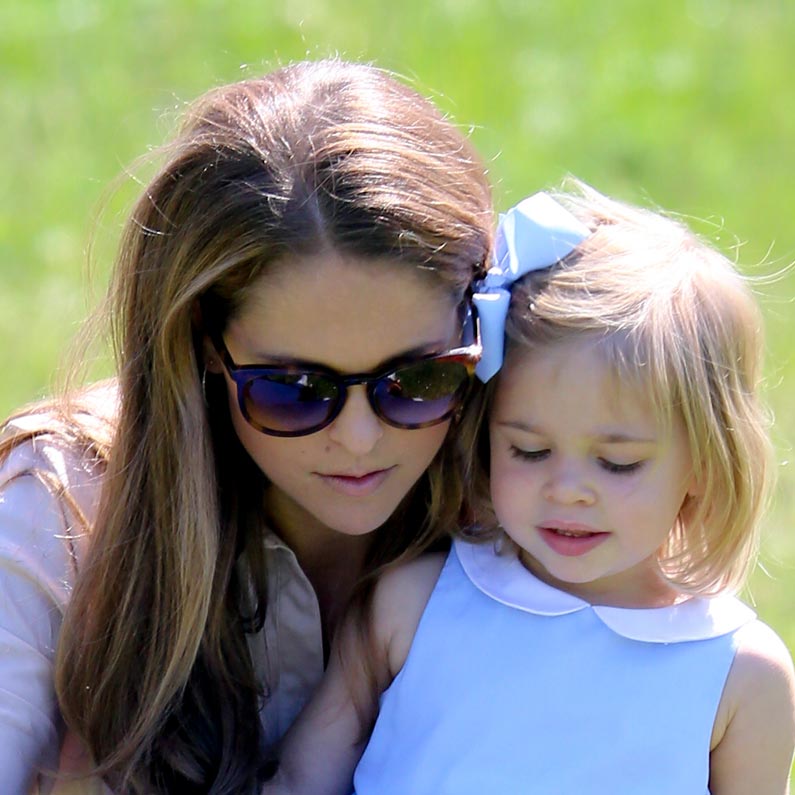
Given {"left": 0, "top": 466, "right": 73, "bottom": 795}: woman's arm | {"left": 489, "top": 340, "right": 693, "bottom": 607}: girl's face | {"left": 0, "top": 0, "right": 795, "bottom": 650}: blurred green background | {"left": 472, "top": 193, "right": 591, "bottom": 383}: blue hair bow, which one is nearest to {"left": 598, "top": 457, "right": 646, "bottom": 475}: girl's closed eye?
{"left": 489, "top": 340, "right": 693, "bottom": 607}: girl's face

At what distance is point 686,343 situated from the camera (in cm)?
253

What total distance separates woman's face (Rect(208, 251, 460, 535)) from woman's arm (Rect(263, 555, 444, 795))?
167 millimetres

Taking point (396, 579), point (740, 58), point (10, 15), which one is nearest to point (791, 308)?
point (740, 58)

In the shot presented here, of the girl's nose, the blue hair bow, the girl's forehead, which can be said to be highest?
the blue hair bow

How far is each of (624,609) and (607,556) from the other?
127mm

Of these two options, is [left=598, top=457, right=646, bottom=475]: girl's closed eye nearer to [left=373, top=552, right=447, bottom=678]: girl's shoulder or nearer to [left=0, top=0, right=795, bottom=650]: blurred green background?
[left=373, top=552, right=447, bottom=678]: girl's shoulder

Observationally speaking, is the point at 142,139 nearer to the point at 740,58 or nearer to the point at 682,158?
the point at 682,158

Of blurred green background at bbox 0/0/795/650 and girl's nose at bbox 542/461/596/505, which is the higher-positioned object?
blurred green background at bbox 0/0/795/650

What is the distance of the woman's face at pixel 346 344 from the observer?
2.53 meters

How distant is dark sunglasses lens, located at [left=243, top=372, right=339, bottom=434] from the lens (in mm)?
2537

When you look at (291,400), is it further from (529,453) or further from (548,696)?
(548,696)

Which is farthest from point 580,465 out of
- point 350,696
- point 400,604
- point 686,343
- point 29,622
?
point 29,622

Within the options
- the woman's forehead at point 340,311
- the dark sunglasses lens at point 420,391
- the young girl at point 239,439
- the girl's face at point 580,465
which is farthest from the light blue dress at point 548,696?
the woman's forehead at point 340,311

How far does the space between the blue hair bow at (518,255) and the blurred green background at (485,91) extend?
12.5 feet
